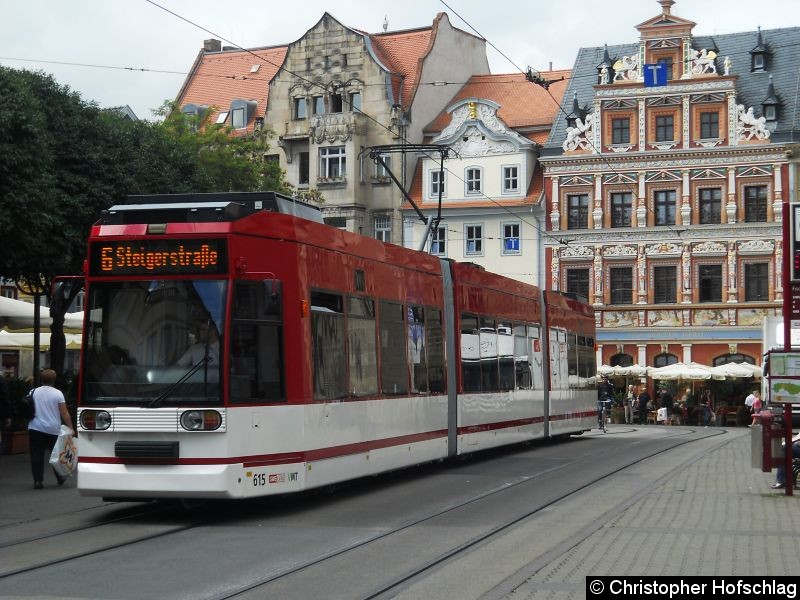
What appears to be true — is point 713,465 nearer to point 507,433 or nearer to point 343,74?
point 507,433

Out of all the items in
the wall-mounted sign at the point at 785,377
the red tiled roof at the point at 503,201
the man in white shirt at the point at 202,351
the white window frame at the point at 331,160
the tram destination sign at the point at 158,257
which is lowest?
the wall-mounted sign at the point at 785,377

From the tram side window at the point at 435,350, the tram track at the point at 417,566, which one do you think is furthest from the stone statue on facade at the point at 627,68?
the tram track at the point at 417,566

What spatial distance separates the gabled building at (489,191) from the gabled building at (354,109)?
1.69m

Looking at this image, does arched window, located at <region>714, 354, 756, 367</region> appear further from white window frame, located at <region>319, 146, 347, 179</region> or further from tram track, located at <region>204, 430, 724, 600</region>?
tram track, located at <region>204, 430, 724, 600</region>

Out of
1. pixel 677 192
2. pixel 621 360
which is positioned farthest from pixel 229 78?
pixel 621 360

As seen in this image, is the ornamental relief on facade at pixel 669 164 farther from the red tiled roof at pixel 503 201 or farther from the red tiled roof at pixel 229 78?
the red tiled roof at pixel 229 78

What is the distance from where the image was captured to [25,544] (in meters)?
12.3

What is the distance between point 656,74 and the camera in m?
59.1

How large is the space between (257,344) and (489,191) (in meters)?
50.1

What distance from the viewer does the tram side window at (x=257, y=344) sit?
1371 cm

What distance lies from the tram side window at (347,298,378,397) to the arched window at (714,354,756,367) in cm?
4393

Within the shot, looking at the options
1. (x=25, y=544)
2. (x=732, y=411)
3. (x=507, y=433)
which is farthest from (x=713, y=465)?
(x=732, y=411)

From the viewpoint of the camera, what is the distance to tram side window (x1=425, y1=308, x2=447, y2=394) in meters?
19.7

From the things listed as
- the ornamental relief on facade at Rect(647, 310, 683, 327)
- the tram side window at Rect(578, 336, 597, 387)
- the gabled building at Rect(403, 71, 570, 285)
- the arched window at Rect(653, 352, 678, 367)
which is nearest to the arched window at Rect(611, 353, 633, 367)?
the arched window at Rect(653, 352, 678, 367)
